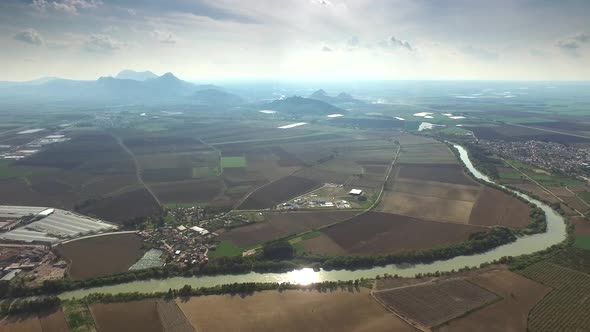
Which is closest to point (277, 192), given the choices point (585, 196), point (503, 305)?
point (503, 305)

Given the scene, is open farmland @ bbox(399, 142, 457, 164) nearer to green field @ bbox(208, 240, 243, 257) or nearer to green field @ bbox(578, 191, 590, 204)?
green field @ bbox(578, 191, 590, 204)

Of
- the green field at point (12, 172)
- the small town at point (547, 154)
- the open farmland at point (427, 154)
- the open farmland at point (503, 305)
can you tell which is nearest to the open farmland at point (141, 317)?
the open farmland at point (503, 305)

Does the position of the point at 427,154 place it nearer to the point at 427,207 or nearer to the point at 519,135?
the point at 427,207

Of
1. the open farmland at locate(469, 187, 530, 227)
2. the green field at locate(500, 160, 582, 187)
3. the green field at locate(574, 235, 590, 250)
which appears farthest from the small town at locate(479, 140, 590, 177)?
the green field at locate(574, 235, 590, 250)

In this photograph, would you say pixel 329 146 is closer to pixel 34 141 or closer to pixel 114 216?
pixel 114 216

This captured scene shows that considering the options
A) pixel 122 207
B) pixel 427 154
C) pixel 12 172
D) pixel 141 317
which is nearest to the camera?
pixel 141 317

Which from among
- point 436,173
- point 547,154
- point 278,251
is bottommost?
point 278,251

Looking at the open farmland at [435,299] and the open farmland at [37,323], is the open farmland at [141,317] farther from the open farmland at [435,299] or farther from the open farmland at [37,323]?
the open farmland at [435,299]
